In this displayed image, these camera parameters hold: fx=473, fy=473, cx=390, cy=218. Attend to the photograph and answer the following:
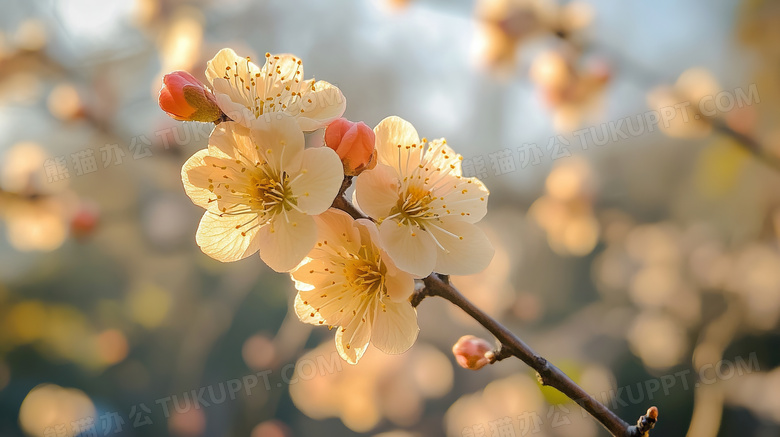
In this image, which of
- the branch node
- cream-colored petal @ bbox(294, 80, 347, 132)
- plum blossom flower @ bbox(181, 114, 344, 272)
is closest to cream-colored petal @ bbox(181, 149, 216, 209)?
plum blossom flower @ bbox(181, 114, 344, 272)

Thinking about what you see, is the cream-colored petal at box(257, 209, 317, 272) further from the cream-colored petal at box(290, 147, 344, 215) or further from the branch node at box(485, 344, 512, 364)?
the branch node at box(485, 344, 512, 364)

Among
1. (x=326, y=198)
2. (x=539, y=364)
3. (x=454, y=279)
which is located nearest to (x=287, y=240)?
(x=326, y=198)

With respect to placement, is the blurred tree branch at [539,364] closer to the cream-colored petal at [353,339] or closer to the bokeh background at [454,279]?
the cream-colored petal at [353,339]

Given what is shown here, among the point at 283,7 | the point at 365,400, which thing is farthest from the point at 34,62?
the point at 365,400


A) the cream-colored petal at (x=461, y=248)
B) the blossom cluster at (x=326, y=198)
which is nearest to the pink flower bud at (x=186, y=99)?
the blossom cluster at (x=326, y=198)

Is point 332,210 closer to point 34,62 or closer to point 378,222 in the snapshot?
point 378,222
